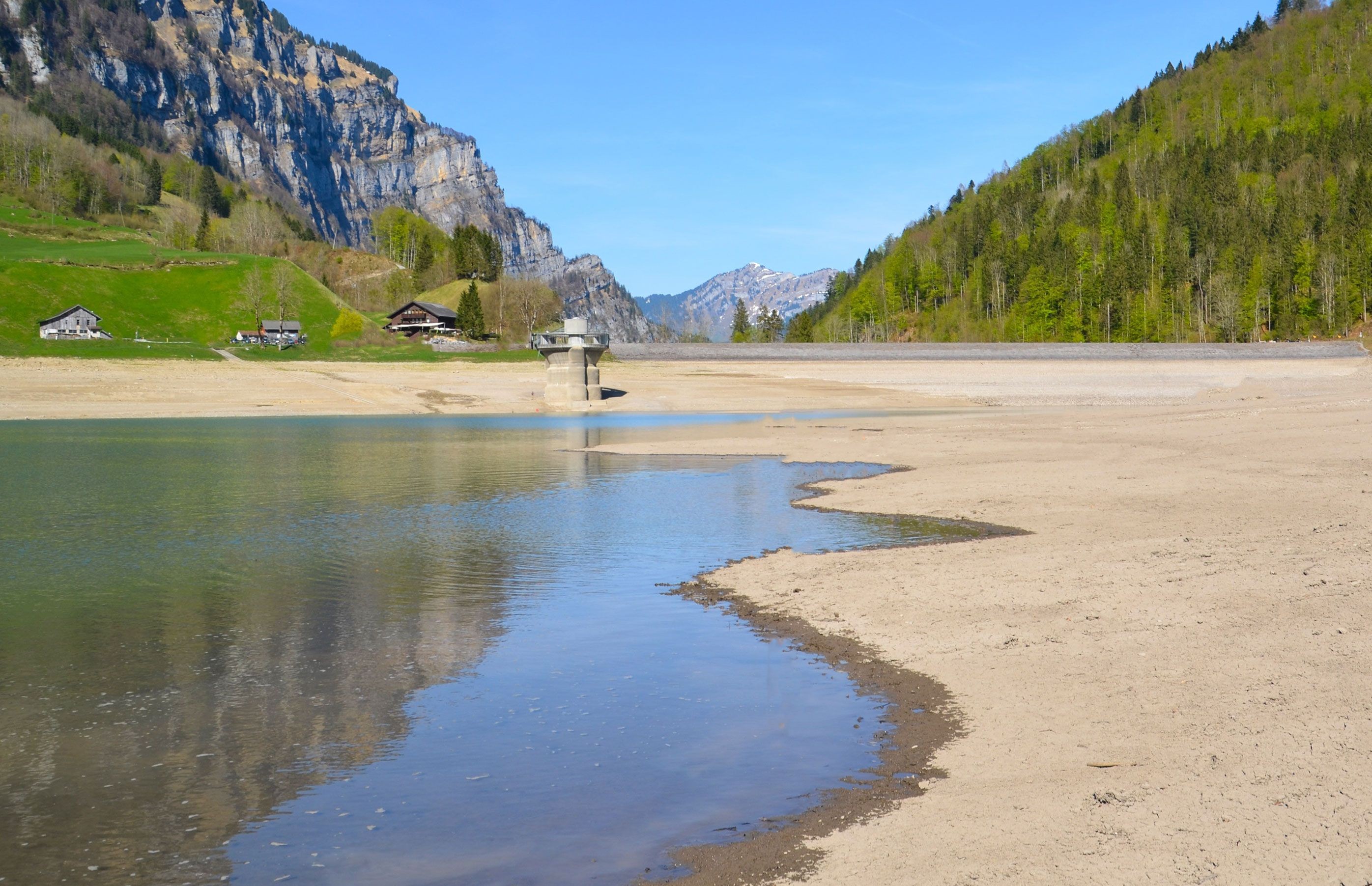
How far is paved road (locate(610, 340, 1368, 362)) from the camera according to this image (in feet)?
335

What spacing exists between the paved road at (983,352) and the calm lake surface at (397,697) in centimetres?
8238

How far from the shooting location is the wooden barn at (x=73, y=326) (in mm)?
115625

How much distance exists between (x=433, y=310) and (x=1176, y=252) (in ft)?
358

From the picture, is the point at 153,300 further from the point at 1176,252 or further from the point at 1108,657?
the point at 1108,657

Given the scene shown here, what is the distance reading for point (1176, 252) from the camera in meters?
151

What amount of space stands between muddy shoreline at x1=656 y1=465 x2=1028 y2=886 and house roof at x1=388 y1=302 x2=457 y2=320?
137m

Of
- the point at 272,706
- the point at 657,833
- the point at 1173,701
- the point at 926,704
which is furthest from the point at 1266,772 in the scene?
the point at 272,706

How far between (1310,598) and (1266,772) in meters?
5.65

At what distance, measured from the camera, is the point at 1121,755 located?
7.84 meters

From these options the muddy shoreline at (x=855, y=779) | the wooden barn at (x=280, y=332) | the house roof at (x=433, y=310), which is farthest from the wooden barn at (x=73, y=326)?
the muddy shoreline at (x=855, y=779)

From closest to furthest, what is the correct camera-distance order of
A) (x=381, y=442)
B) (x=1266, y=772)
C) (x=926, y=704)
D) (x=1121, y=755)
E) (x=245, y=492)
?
(x=1266, y=772), (x=1121, y=755), (x=926, y=704), (x=245, y=492), (x=381, y=442)

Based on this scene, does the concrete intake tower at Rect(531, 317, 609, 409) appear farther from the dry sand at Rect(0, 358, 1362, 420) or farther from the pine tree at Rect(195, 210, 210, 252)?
the pine tree at Rect(195, 210, 210, 252)

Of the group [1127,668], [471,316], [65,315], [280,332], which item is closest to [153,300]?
[65,315]

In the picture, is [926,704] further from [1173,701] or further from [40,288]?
[40,288]
